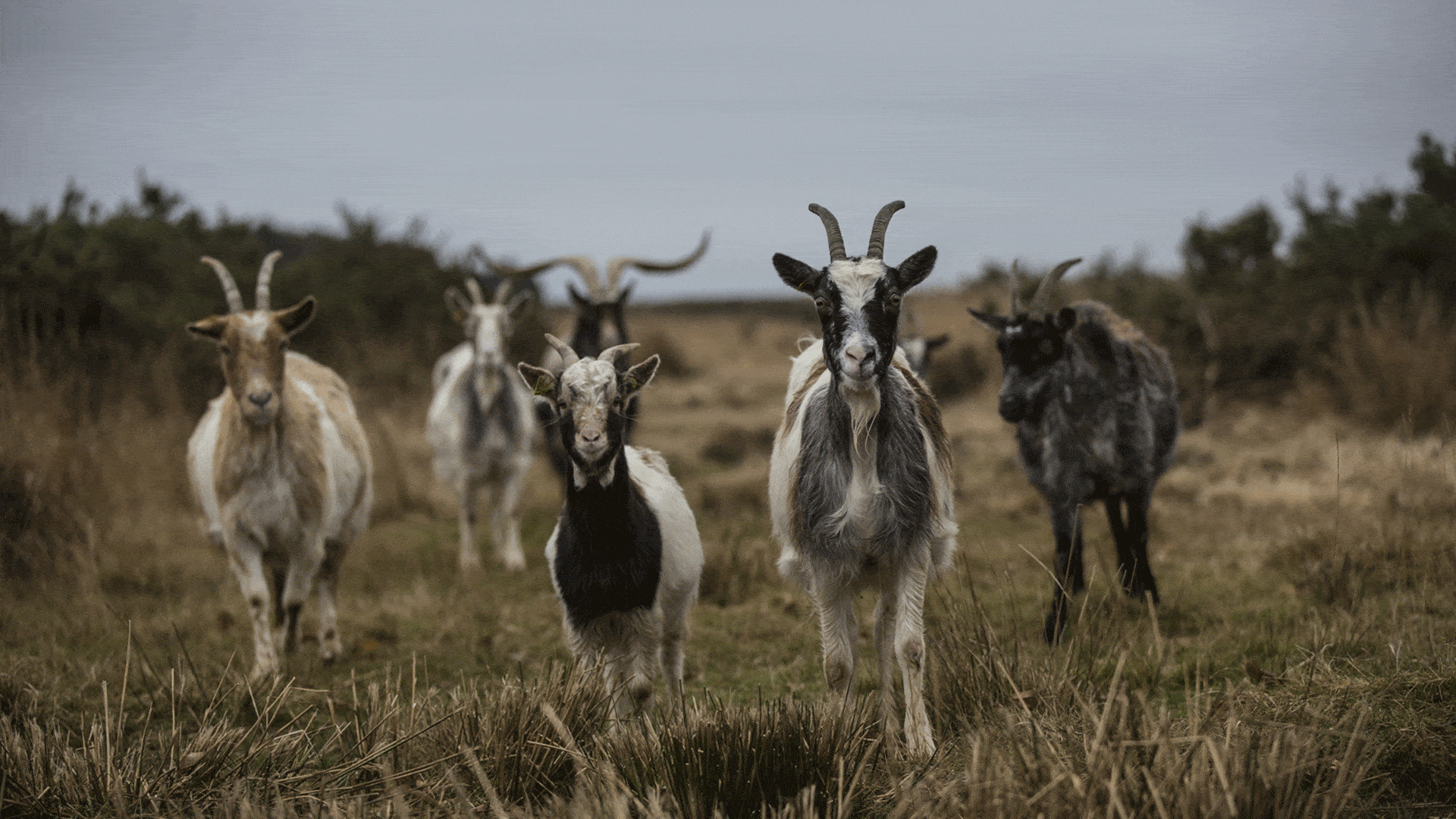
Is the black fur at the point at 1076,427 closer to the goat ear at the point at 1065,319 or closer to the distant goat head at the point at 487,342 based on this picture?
the goat ear at the point at 1065,319

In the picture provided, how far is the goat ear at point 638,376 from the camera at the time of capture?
17.2 feet

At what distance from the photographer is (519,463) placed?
11.5m

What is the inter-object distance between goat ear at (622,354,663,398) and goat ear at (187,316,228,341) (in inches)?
118

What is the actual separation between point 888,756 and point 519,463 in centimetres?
787

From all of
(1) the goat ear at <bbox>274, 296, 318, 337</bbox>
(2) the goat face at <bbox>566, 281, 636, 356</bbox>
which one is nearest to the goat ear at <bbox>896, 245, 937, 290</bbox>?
(1) the goat ear at <bbox>274, 296, 318, 337</bbox>

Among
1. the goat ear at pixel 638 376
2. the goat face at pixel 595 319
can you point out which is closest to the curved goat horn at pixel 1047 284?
the goat ear at pixel 638 376

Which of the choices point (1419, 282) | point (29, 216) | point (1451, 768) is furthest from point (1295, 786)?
point (1419, 282)

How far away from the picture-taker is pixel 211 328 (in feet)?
22.2

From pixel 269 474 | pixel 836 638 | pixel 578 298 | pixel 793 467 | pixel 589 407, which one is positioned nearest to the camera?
pixel 589 407

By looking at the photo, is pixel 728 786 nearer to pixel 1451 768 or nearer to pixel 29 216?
pixel 1451 768

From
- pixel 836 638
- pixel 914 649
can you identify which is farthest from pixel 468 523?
pixel 914 649

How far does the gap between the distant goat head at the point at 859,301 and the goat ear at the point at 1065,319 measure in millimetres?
2696

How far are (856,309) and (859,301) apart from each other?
1.5 inches

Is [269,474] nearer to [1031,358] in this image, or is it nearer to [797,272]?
[797,272]
